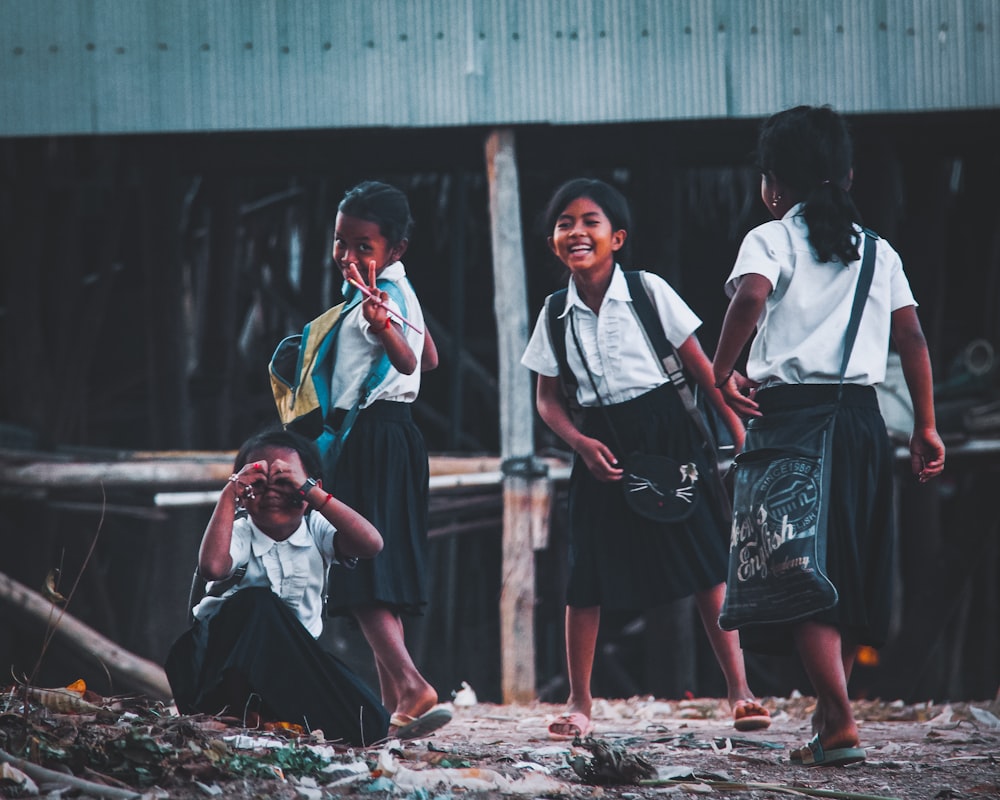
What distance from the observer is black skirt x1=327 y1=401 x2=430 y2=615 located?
423cm

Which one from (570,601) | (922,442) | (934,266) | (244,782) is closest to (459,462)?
(570,601)

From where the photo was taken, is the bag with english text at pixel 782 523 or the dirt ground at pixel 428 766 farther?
the bag with english text at pixel 782 523

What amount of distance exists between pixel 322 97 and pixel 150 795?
5.43 metres

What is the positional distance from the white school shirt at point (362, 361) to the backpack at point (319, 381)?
19 mm

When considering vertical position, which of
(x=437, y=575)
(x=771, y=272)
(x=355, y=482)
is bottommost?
(x=437, y=575)

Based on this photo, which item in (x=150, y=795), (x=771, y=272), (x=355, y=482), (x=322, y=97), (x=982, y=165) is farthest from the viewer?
(x=982, y=165)

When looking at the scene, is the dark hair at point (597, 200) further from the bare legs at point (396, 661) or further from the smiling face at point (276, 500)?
the bare legs at point (396, 661)

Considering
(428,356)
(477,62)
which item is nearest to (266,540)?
(428,356)

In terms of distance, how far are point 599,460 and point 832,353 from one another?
1055 mm

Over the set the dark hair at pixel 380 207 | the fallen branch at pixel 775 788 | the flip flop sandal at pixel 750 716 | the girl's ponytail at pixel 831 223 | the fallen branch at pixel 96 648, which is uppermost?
the dark hair at pixel 380 207

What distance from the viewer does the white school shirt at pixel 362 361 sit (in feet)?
14.2

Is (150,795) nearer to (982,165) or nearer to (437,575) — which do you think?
(437,575)

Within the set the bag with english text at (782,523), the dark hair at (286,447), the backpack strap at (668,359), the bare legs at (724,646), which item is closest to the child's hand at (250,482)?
the dark hair at (286,447)

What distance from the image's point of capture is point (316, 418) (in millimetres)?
4332
